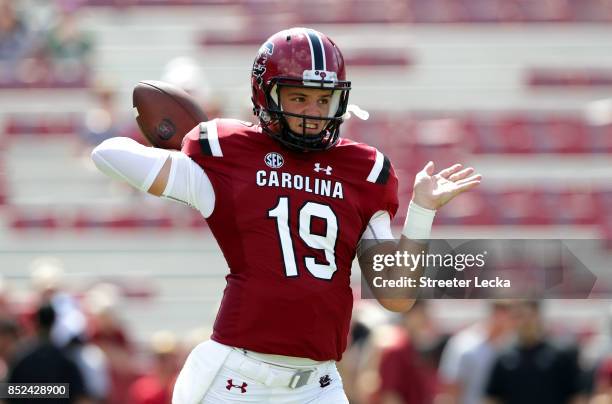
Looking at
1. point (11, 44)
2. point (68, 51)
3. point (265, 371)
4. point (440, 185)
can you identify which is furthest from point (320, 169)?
point (11, 44)

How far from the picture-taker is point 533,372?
6.81 m

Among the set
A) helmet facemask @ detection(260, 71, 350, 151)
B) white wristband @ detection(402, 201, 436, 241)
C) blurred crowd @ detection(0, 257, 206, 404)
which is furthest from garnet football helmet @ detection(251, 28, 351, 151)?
blurred crowd @ detection(0, 257, 206, 404)

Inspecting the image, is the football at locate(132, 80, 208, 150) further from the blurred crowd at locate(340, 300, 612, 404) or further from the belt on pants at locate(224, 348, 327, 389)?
the blurred crowd at locate(340, 300, 612, 404)

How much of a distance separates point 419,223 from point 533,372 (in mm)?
3605

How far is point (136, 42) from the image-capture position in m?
13.6

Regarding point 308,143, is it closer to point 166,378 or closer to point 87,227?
point 166,378

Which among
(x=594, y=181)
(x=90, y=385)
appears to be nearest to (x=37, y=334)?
(x=90, y=385)

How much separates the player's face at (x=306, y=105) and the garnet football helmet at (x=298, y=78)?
1cm

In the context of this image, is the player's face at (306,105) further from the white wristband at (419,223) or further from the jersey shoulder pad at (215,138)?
the white wristband at (419,223)

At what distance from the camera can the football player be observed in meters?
3.28

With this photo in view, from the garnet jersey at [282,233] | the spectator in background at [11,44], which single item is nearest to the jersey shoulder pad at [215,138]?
the garnet jersey at [282,233]

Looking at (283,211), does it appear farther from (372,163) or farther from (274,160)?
(372,163)

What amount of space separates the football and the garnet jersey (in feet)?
1.07

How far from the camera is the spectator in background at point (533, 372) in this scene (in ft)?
22.4
